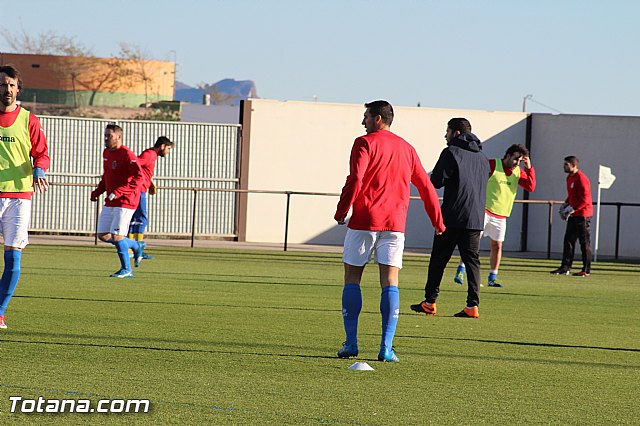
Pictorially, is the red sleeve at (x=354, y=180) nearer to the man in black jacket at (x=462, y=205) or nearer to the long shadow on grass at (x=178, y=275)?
the man in black jacket at (x=462, y=205)

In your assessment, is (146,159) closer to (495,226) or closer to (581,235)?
(495,226)

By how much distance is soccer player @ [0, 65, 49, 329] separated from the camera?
9.21m

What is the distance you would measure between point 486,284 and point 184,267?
4.92 metres

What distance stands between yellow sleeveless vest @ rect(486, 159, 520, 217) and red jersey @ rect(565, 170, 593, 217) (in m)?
4.42

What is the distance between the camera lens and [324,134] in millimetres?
30812

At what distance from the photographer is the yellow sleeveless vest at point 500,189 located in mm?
15820

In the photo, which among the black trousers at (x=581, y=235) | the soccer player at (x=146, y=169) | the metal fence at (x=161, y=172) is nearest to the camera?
the soccer player at (x=146, y=169)

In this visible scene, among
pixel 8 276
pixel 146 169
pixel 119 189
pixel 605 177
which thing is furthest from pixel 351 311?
pixel 605 177

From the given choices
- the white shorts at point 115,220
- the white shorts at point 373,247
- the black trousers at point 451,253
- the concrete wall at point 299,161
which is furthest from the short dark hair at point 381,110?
the concrete wall at point 299,161

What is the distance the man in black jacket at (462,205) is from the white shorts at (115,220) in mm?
4765

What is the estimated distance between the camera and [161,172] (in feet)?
99.8

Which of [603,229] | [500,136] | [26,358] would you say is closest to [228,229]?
[500,136]

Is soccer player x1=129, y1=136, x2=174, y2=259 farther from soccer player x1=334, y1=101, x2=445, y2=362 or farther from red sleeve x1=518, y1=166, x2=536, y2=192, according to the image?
soccer player x1=334, y1=101, x2=445, y2=362

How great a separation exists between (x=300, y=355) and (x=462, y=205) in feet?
13.2
